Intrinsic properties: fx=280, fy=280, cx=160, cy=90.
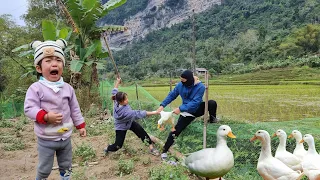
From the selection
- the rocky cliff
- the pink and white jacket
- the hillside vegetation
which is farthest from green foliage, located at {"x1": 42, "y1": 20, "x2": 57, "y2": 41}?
the rocky cliff

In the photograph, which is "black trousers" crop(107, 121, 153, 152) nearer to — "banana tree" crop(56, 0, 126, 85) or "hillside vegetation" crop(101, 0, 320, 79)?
"banana tree" crop(56, 0, 126, 85)

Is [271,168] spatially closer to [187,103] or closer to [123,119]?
[187,103]

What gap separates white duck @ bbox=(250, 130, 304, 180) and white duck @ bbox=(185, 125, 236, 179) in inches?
18.8

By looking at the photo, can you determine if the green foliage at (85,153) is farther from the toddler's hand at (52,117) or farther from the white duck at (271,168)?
the white duck at (271,168)

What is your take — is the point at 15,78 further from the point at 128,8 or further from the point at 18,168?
the point at 128,8

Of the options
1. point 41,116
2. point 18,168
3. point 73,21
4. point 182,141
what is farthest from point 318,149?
point 73,21

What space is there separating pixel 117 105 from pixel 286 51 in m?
30.9

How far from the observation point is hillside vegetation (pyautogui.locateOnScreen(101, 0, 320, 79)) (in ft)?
103

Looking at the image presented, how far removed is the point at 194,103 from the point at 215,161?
1161 mm

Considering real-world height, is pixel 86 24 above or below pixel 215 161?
above

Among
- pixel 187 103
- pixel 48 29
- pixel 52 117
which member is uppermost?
pixel 48 29

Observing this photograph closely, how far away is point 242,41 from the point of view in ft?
141

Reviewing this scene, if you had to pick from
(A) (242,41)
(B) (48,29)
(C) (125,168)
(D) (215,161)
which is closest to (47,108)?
(C) (125,168)

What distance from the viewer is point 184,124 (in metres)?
4.15
